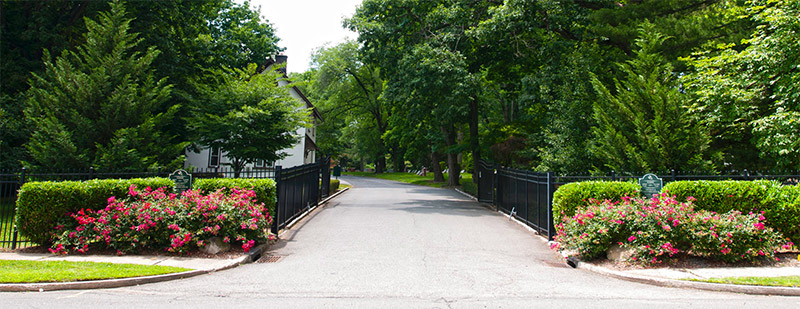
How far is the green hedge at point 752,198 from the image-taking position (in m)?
9.04

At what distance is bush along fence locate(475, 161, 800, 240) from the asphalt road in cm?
102

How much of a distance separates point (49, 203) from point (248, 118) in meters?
7.36

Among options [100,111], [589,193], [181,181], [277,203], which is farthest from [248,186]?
[100,111]

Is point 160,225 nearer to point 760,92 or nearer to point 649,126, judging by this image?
point 649,126

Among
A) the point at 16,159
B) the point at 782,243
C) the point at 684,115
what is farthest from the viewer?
the point at 16,159

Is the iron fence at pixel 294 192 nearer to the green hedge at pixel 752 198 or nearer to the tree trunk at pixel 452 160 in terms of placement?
the green hedge at pixel 752 198

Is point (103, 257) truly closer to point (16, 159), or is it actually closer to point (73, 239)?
point (73, 239)

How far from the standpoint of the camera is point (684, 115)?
1333 centimetres

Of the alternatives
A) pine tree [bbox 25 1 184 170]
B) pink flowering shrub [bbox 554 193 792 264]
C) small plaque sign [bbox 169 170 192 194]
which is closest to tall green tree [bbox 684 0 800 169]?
pink flowering shrub [bbox 554 193 792 264]

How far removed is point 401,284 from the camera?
6824mm

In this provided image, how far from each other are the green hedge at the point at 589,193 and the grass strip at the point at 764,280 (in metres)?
3.02

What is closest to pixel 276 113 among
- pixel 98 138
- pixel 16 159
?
pixel 98 138

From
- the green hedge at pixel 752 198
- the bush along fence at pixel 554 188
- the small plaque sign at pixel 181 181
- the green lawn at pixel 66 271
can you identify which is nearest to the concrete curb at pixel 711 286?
the bush along fence at pixel 554 188

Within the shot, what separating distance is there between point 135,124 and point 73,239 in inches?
339
